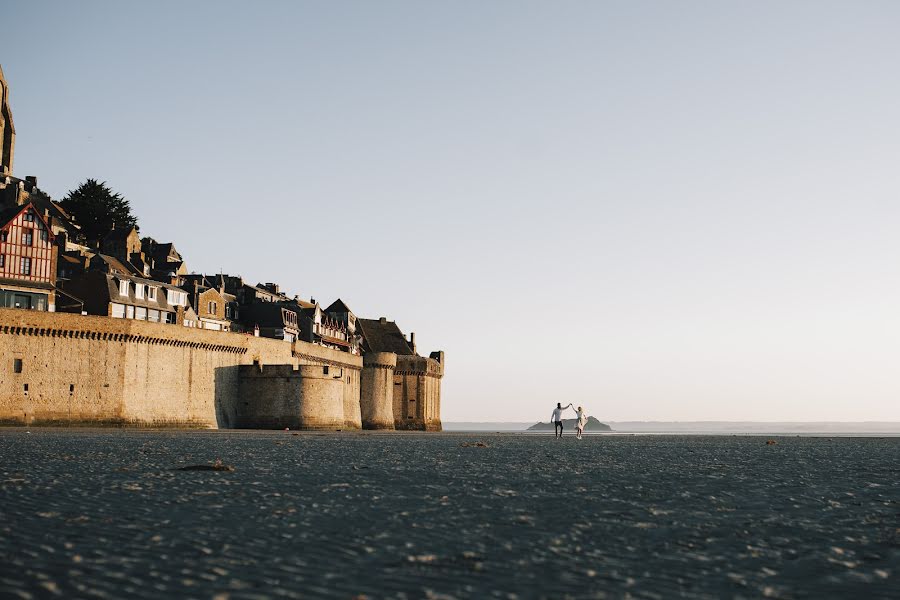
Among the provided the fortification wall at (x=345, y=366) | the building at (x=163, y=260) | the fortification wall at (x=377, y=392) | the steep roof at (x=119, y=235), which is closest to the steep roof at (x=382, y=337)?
the fortification wall at (x=377, y=392)

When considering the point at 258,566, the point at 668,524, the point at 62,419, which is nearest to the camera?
the point at 258,566

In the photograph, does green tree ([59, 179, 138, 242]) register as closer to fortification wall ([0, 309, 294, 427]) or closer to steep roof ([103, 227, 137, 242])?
steep roof ([103, 227, 137, 242])

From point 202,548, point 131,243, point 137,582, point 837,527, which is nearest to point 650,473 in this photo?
point 837,527

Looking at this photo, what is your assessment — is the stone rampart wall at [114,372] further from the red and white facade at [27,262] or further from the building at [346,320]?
the building at [346,320]

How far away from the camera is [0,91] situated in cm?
9944

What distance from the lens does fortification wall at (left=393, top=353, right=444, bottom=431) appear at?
319ft

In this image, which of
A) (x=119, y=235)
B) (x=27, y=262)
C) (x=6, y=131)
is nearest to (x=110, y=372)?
(x=27, y=262)

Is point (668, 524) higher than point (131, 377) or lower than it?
lower

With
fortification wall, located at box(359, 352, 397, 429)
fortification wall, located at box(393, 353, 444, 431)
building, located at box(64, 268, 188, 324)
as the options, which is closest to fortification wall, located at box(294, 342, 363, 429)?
fortification wall, located at box(359, 352, 397, 429)

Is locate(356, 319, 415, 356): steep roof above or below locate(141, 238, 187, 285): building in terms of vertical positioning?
below

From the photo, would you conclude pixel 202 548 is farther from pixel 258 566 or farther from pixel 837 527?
pixel 837 527

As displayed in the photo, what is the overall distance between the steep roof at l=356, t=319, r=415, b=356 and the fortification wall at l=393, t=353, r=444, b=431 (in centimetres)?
1107

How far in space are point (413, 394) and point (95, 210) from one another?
146 feet

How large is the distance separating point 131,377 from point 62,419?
5329 millimetres
